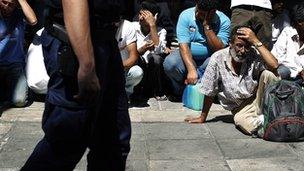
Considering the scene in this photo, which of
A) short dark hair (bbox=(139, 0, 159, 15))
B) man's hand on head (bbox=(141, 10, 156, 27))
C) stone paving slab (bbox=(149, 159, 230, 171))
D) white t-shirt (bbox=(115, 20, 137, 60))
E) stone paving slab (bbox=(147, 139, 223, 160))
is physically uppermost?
short dark hair (bbox=(139, 0, 159, 15))

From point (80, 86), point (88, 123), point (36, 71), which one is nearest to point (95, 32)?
point (80, 86)

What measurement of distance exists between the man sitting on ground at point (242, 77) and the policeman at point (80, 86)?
206 centimetres

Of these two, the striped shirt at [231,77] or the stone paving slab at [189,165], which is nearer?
the stone paving slab at [189,165]

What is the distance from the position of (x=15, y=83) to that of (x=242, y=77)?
2.50m

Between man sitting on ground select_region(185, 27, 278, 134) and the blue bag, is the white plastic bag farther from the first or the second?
man sitting on ground select_region(185, 27, 278, 134)

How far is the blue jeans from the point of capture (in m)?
5.98

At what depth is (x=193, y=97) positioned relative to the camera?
5805 millimetres

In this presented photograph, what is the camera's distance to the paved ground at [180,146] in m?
4.26

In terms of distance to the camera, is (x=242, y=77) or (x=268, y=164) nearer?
(x=268, y=164)

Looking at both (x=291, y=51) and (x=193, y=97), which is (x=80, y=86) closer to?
(x=193, y=97)

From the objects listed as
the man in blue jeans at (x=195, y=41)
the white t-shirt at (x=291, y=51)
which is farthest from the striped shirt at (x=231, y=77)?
the man in blue jeans at (x=195, y=41)

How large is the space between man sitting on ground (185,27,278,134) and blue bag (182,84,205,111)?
1.91 feet

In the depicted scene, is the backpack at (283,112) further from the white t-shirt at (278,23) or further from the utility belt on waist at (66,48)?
the utility belt on waist at (66,48)

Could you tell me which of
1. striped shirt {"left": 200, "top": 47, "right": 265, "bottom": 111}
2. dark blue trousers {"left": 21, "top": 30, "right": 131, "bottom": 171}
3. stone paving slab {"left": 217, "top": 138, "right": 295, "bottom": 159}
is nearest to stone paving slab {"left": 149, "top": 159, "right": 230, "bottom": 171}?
stone paving slab {"left": 217, "top": 138, "right": 295, "bottom": 159}
